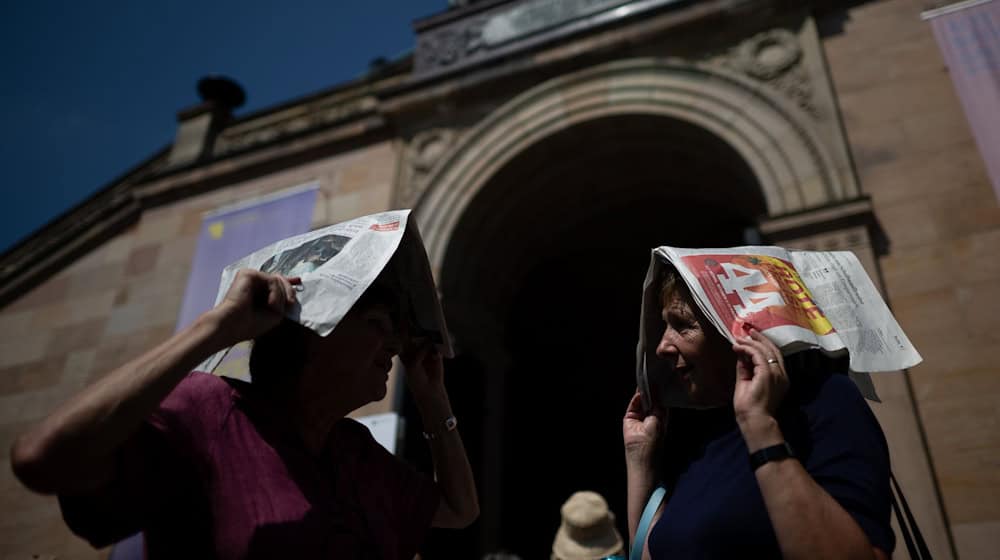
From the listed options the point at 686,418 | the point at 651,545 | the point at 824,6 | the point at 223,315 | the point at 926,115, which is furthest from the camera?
the point at 824,6

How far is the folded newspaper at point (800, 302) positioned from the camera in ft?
6.13

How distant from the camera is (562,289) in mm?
11352

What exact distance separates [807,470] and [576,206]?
7512mm

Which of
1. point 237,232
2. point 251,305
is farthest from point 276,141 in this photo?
point 251,305

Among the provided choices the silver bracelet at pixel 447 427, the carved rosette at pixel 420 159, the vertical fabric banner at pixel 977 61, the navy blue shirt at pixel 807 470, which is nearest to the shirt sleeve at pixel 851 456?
the navy blue shirt at pixel 807 470

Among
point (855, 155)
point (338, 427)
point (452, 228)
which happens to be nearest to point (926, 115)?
point (855, 155)

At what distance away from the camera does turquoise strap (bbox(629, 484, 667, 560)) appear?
213 centimetres

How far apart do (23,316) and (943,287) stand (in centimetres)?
1133

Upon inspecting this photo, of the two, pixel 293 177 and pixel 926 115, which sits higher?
pixel 293 177

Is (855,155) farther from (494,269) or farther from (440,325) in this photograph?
(440,325)

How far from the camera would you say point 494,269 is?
29.0ft

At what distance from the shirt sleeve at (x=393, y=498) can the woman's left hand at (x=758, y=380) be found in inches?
42.0

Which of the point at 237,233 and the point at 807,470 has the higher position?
the point at 237,233

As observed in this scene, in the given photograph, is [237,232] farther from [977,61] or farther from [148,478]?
[977,61]
